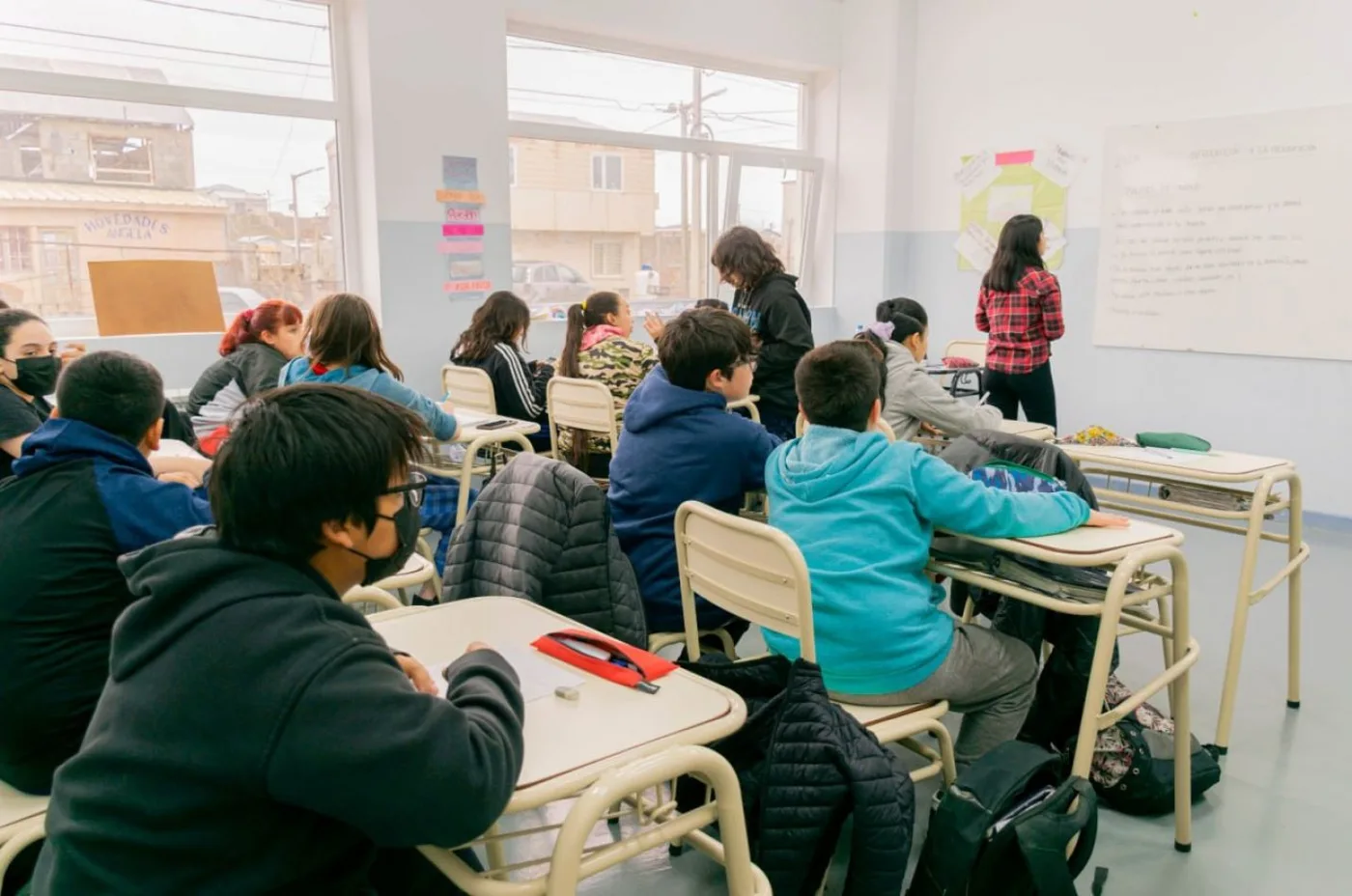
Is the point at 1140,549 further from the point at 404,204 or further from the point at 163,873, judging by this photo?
the point at 404,204

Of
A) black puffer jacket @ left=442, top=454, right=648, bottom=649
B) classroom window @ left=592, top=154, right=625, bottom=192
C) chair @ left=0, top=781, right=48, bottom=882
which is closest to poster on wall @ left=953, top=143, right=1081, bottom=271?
classroom window @ left=592, top=154, right=625, bottom=192

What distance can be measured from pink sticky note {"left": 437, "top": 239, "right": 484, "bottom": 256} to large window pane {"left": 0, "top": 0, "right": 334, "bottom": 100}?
0.94 meters

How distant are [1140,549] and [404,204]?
4.17m

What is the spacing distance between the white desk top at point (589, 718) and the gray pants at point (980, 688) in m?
0.70

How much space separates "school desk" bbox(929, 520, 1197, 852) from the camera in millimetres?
1753

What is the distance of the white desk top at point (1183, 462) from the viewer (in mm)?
2430

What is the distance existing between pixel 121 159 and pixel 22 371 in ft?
8.60

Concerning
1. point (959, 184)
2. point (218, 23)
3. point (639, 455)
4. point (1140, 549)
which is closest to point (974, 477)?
point (1140, 549)

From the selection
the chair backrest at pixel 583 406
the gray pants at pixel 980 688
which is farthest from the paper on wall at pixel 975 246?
the gray pants at pixel 980 688

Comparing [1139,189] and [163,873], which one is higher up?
[1139,189]

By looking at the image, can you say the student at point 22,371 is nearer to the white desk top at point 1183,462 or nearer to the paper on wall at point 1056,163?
the white desk top at point 1183,462

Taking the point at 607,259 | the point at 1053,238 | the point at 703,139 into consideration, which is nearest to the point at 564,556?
the point at 607,259

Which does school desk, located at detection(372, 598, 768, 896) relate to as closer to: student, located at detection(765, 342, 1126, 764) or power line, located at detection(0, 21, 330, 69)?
student, located at detection(765, 342, 1126, 764)

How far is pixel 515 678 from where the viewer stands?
1109mm
